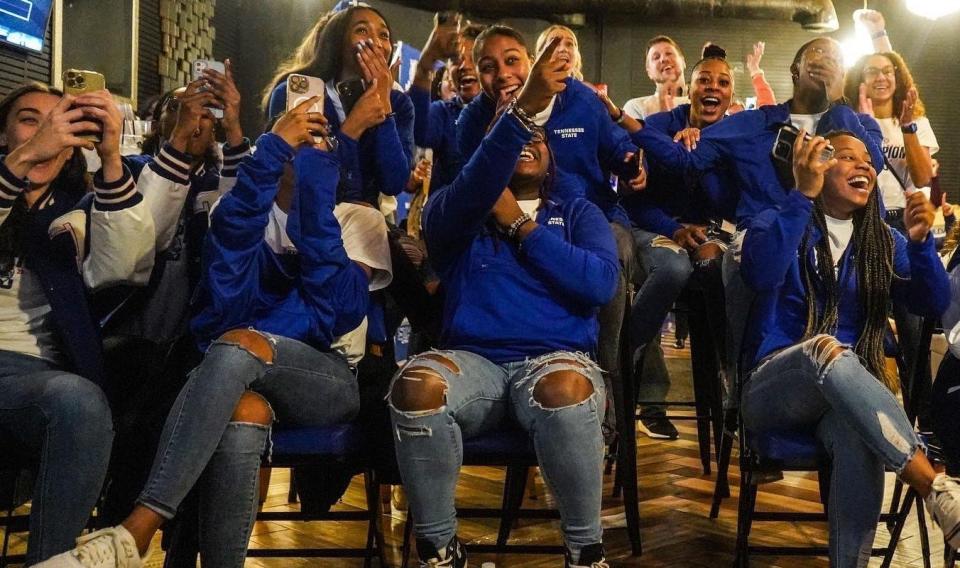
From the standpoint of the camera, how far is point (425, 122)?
2.90 m

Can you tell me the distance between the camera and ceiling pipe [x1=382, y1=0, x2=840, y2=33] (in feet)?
29.0

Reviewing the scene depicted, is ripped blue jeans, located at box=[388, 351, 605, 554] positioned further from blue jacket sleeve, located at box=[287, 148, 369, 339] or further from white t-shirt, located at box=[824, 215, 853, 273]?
white t-shirt, located at box=[824, 215, 853, 273]

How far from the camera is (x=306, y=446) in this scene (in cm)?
185

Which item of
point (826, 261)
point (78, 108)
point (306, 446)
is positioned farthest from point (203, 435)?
point (826, 261)

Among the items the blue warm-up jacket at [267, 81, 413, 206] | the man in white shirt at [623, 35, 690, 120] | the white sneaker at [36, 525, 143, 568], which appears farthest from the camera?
the man in white shirt at [623, 35, 690, 120]

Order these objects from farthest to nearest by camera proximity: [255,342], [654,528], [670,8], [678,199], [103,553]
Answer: [670,8] < [678,199] < [654,528] < [255,342] < [103,553]

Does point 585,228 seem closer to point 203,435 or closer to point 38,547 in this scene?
point 203,435

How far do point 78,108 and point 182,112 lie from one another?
315mm

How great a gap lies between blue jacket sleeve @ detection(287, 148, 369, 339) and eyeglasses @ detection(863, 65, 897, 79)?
254 cm

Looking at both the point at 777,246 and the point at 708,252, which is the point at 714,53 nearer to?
the point at 708,252

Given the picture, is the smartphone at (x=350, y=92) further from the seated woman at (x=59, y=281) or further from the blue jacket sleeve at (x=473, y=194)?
the seated woman at (x=59, y=281)

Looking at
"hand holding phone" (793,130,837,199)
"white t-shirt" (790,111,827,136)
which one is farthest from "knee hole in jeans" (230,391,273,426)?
"white t-shirt" (790,111,827,136)

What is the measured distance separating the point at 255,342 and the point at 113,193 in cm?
44

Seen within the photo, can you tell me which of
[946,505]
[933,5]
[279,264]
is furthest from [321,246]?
[933,5]
